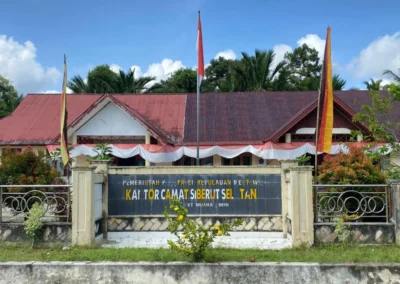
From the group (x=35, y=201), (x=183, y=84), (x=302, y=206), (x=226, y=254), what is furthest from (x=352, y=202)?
(x=183, y=84)

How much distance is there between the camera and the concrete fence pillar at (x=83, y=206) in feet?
26.3

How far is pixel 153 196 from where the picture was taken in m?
9.40

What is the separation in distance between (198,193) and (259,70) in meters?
25.3

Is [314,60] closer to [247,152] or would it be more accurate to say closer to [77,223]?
[247,152]

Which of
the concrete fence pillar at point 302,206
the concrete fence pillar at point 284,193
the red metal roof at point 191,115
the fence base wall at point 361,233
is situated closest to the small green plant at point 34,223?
the concrete fence pillar at point 302,206

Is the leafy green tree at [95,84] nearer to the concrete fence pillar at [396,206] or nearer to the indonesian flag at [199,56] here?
the indonesian flag at [199,56]

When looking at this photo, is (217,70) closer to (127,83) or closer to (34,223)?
(127,83)

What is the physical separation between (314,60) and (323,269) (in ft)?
144

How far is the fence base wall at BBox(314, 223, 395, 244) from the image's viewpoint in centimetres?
799

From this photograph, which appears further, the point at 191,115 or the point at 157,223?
the point at 191,115

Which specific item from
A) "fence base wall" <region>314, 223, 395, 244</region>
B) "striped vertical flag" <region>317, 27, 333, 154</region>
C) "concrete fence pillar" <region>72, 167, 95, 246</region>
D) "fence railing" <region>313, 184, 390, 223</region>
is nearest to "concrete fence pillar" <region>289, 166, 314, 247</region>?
"fence base wall" <region>314, 223, 395, 244</region>

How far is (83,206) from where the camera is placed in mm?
8094

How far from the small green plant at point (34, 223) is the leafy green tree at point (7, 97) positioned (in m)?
34.0

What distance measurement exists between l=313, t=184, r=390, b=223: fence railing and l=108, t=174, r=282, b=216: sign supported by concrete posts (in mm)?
1127
